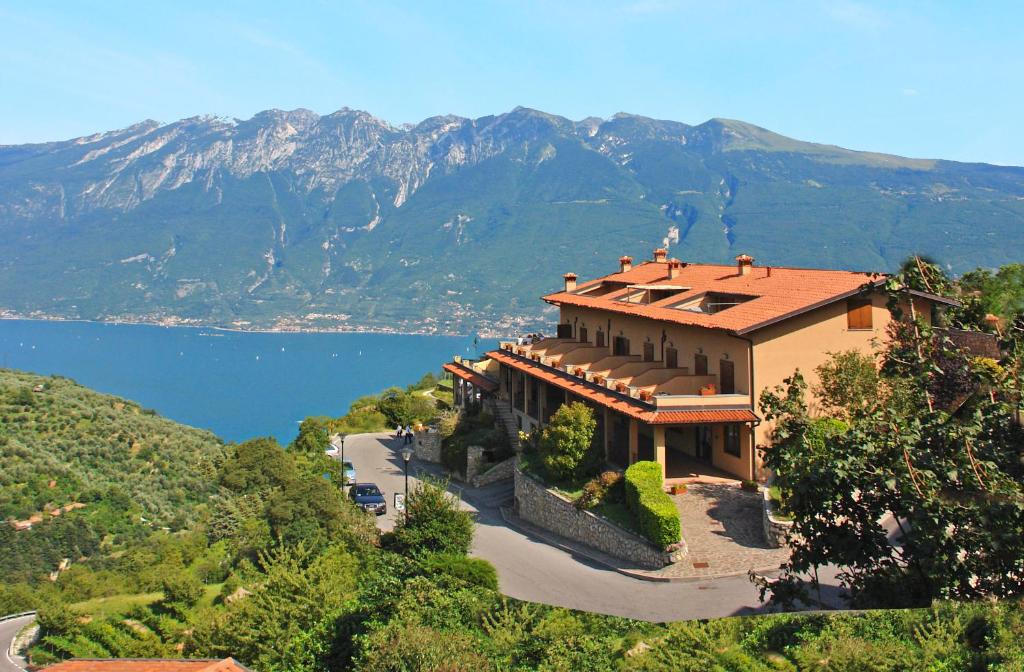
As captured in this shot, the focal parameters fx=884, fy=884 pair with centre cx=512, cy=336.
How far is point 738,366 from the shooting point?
81.1 feet

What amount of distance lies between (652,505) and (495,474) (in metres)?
13.8

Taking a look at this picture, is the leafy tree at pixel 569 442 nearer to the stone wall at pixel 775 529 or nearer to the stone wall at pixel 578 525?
the stone wall at pixel 578 525

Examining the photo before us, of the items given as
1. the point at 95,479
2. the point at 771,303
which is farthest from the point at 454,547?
the point at 95,479

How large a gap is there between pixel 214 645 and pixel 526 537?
10.1m

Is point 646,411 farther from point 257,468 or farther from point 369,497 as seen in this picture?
point 257,468

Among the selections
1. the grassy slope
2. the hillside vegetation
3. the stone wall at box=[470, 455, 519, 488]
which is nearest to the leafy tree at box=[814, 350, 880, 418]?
the stone wall at box=[470, 455, 519, 488]

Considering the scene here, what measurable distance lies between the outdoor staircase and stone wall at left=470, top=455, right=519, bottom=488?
4.29 feet

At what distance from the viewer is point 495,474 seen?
3375 cm

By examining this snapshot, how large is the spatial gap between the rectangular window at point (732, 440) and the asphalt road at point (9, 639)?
Answer: 63.5ft

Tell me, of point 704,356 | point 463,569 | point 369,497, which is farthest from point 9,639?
→ point 704,356

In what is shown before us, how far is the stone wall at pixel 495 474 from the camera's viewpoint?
110 feet

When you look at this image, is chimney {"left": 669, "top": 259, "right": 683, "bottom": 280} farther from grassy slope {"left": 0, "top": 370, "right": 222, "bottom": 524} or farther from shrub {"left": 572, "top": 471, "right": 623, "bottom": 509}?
grassy slope {"left": 0, "top": 370, "right": 222, "bottom": 524}

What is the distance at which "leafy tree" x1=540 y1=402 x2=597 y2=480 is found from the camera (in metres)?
25.5

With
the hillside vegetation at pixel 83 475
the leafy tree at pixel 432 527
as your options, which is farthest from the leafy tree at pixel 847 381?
the hillside vegetation at pixel 83 475
